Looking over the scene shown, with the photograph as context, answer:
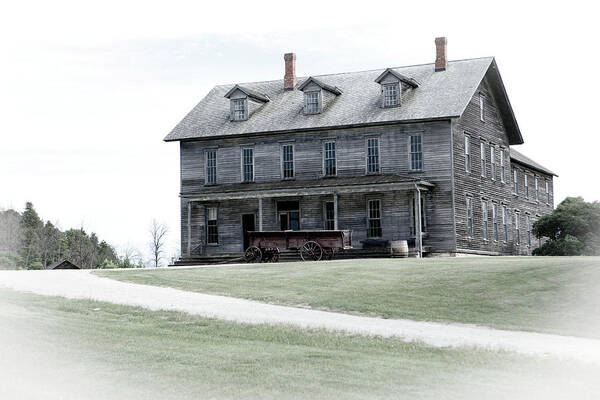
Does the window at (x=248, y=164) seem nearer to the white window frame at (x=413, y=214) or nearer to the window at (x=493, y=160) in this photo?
the white window frame at (x=413, y=214)

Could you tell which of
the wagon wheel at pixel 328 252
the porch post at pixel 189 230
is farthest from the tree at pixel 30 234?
the wagon wheel at pixel 328 252

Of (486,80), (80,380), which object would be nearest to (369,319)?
(80,380)

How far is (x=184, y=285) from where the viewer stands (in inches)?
948

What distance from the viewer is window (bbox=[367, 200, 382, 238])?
38.8 metres

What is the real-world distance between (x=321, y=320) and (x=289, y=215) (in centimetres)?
2412

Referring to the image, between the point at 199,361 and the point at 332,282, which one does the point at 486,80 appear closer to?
the point at 332,282

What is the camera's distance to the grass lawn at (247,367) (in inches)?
395

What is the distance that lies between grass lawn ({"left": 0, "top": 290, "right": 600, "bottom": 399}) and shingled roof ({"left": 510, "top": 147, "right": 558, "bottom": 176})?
35.2 meters

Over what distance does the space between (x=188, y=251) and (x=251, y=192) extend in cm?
496

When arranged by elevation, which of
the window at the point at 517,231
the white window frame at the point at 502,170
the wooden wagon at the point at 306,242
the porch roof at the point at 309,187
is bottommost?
the wooden wagon at the point at 306,242

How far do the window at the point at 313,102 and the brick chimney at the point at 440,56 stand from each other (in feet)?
19.7

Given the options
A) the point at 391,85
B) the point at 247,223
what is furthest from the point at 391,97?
the point at 247,223

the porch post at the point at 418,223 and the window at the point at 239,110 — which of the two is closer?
the porch post at the point at 418,223

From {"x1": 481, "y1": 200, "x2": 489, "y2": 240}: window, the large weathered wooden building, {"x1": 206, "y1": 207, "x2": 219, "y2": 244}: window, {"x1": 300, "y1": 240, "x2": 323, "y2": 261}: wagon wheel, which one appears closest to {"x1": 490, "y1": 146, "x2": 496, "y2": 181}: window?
the large weathered wooden building
